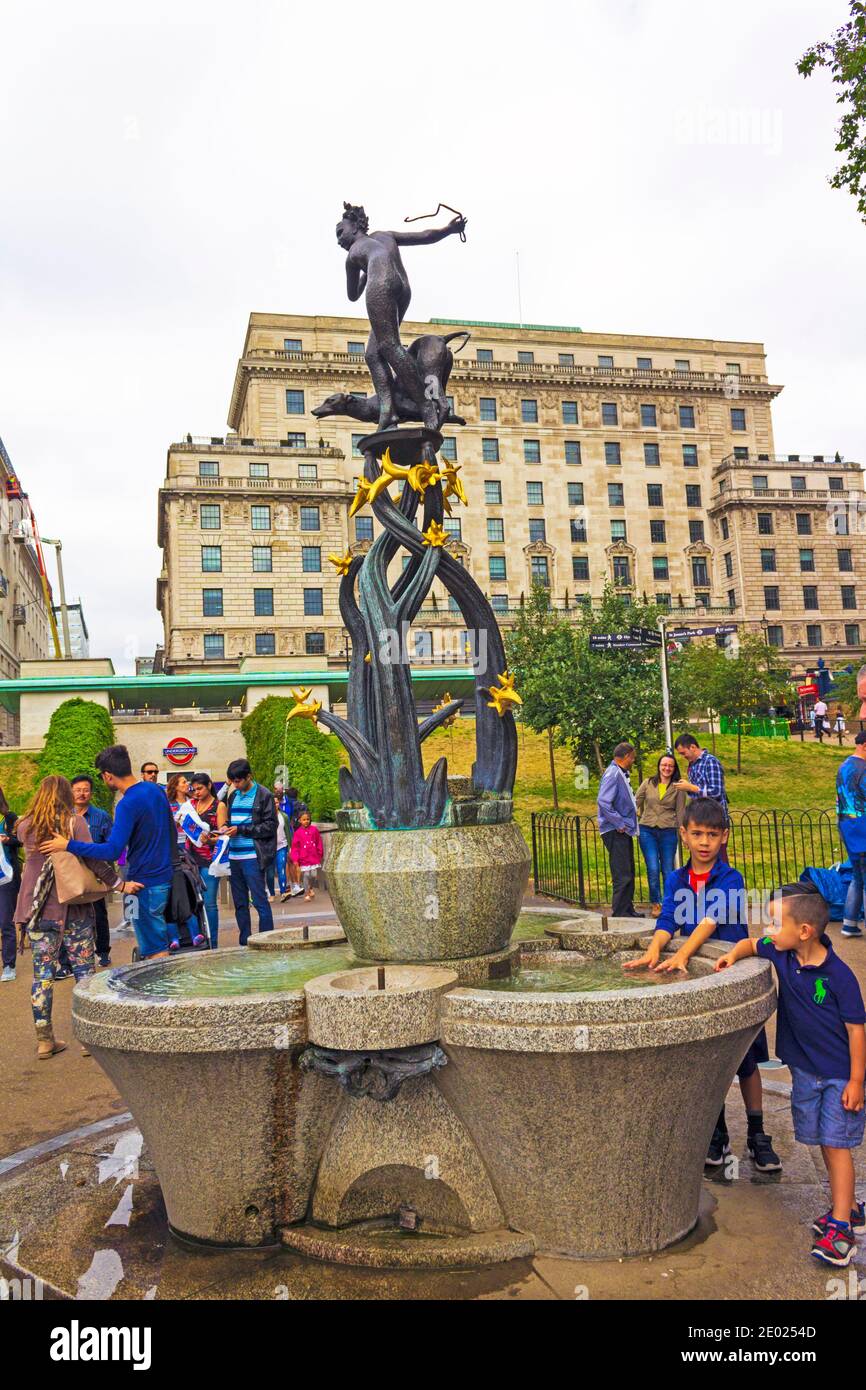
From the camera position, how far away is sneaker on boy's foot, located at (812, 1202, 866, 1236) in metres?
3.94

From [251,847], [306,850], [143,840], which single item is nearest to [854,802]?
[251,847]

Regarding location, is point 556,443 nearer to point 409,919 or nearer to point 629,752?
point 629,752

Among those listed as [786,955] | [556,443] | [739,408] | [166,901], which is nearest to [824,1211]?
[786,955]

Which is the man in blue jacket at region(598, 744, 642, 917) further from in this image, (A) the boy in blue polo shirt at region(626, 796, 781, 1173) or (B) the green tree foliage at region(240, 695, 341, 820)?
(B) the green tree foliage at region(240, 695, 341, 820)

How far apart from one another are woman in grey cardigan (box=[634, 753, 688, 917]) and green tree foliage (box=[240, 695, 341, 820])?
848 centimetres

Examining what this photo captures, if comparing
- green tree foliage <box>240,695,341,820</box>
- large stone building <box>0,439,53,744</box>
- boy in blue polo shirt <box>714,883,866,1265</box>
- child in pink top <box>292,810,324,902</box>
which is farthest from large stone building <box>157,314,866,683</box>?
boy in blue polo shirt <box>714,883,866,1265</box>

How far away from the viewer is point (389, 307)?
21.8ft

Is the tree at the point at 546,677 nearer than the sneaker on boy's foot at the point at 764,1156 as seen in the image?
No

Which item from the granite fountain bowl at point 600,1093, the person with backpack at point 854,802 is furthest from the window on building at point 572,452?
the granite fountain bowl at point 600,1093

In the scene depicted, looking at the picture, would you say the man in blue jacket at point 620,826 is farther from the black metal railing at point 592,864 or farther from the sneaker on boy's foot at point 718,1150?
the sneaker on boy's foot at point 718,1150

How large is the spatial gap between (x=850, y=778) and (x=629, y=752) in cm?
236

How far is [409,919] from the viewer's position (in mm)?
5258

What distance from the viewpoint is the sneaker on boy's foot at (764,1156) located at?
486 cm

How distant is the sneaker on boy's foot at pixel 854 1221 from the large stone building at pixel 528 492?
51314 millimetres
